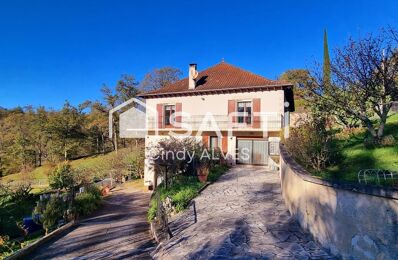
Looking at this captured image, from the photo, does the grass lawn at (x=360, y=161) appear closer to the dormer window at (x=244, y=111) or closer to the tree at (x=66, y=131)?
the dormer window at (x=244, y=111)

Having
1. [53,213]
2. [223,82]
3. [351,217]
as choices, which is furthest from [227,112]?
[351,217]

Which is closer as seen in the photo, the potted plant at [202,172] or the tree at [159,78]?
the potted plant at [202,172]

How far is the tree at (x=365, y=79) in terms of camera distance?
8891 mm

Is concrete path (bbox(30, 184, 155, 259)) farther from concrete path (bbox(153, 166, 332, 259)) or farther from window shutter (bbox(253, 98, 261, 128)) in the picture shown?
window shutter (bbox(253, 98, 261, 128))

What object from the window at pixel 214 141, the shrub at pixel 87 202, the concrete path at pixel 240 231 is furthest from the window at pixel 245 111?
the shrub at pixel 87 202

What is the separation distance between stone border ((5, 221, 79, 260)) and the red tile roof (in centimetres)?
1174

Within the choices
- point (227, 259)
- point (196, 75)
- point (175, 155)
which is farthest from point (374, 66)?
point (196, 75)

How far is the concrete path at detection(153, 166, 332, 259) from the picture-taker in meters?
5.61

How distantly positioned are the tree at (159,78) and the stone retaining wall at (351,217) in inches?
1386

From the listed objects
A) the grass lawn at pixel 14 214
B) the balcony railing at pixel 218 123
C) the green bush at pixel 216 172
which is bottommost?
the grass lawn at pixel 14 214

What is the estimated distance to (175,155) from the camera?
13578 millimetres

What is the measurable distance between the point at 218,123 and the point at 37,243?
12.7 m

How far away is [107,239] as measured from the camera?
8875 millimetres

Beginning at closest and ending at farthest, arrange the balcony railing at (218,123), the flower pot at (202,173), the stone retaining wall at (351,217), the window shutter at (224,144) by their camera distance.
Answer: the stone retaining wall at (351,217), the flower pot at (202,173), the balcony railing at (218,123), the window shutter at (224,144)
